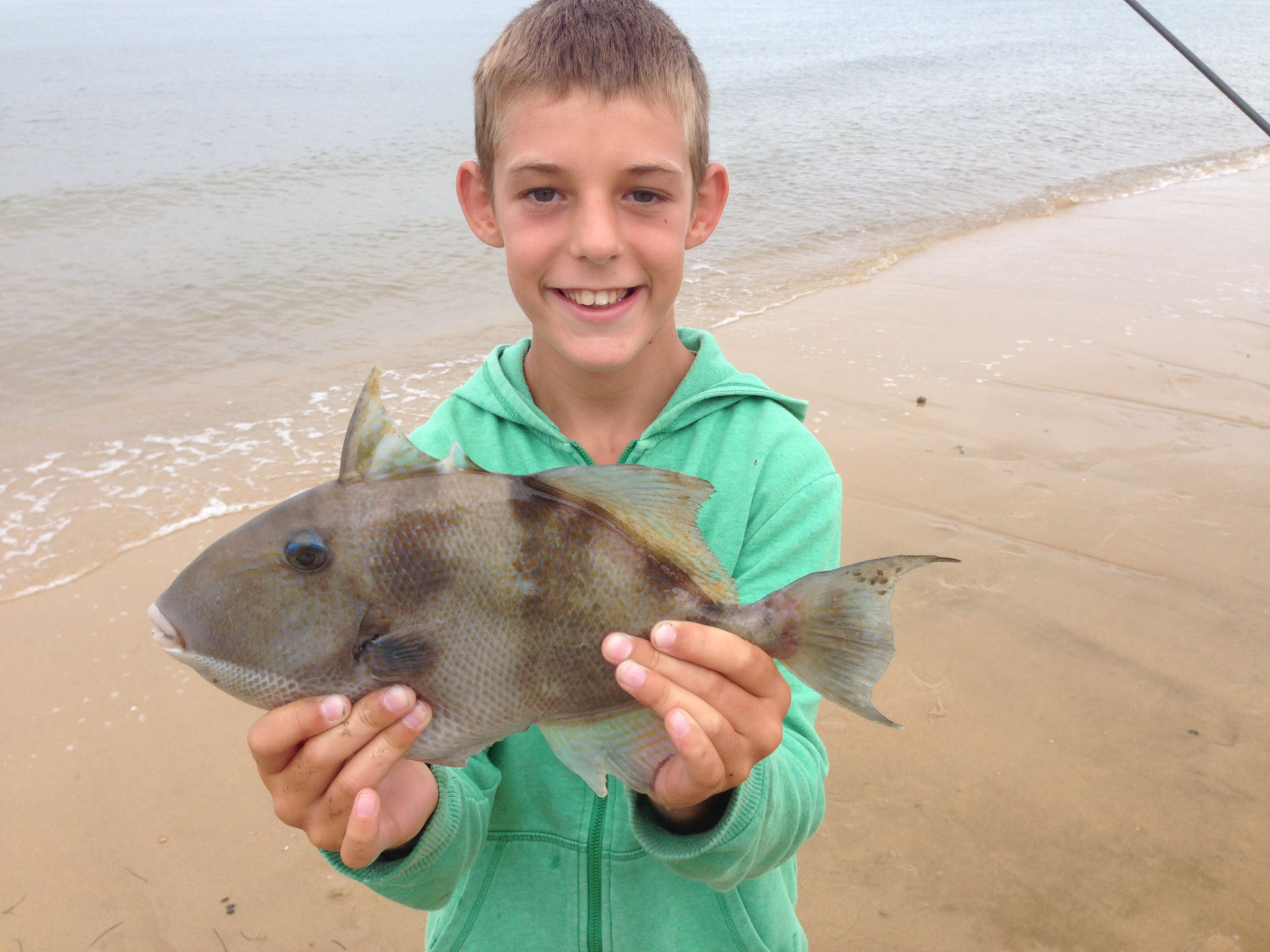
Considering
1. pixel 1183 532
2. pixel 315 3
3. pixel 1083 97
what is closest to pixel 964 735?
pixel 1183 532

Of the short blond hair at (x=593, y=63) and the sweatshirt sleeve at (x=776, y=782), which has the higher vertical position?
the short blond hair at (x=593, y=63)

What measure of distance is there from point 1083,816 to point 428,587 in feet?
8.45

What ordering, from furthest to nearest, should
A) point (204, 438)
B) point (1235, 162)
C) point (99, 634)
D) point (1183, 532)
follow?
point (1235, 162) → point (204, 438) → point (1183, 532) → point (99, 634)

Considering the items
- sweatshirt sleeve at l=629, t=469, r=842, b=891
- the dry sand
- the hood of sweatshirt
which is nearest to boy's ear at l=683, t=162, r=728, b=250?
the hood of sweatshirt

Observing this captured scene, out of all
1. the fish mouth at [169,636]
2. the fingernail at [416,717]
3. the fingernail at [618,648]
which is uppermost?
the fish mouth at [169,636]

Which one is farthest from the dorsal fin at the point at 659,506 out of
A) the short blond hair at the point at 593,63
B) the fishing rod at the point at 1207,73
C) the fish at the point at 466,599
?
the fishing rod at the point at 1207,73

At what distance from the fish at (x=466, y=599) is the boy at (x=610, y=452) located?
187 mm

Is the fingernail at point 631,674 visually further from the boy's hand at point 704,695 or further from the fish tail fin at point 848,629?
the fish tail fin at point 848,629

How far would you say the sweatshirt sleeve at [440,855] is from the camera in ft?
5.78

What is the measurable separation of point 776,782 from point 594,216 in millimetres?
1157

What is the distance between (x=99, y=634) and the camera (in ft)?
13.4

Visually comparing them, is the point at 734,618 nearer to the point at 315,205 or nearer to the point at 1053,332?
the point at 1053,332

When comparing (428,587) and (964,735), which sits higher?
(428,587)

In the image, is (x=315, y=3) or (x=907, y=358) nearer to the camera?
(x=907, y=358)
